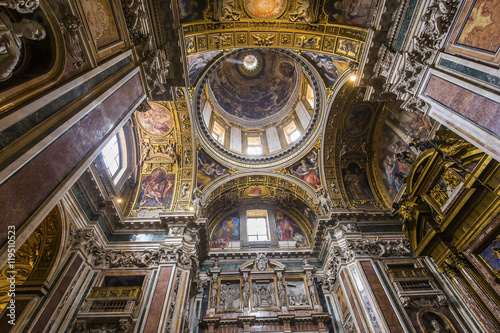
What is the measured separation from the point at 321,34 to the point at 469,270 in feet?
31.0

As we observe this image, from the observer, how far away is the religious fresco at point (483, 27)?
476cm

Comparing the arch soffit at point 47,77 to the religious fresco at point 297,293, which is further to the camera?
the religious fresco at point 297,293

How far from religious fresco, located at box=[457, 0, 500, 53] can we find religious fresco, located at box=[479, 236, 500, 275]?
5423 millimetres

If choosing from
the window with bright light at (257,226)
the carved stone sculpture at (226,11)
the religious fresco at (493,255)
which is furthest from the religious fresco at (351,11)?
the window with bright light at (257,226)

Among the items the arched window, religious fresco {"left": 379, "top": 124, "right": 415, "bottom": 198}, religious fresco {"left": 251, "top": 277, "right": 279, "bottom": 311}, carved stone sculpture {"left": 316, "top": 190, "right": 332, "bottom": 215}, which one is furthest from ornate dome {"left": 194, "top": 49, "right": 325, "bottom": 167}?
religious fresco {"left": 251, "top": 277, "right": 279, "bottom": 311}

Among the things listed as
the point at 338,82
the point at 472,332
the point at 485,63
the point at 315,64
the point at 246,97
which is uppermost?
the point at 246,97

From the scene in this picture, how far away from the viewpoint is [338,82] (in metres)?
14.1

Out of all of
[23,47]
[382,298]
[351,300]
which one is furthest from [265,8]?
[351,300]

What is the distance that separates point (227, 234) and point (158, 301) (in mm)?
7434

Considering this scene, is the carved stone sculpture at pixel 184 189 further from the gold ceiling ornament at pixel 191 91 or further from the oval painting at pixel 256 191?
the gold ceiling ornament at pixel 191 91

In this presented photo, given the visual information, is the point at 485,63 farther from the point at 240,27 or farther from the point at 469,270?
the point at 240,27

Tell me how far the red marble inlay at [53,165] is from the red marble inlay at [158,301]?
6796 millimetres

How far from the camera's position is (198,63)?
13945mm

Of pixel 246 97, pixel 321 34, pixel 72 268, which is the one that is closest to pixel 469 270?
pixel 321 34
